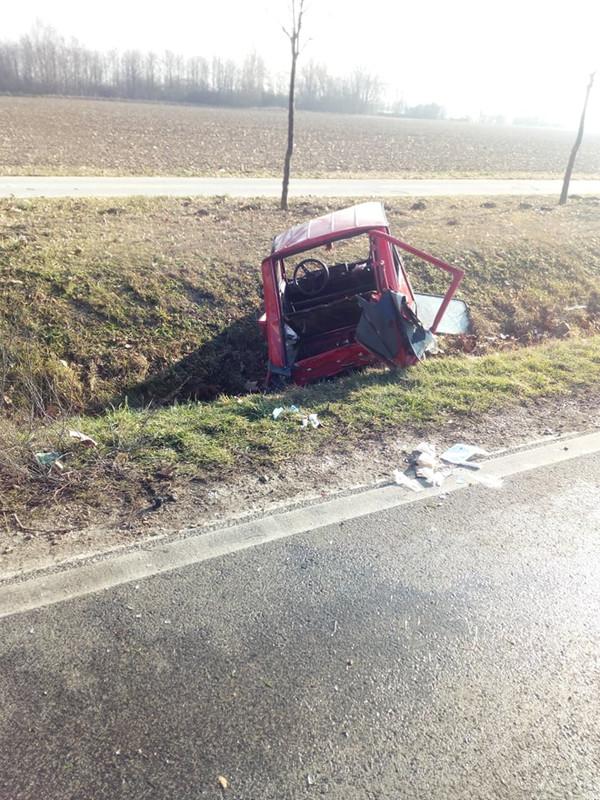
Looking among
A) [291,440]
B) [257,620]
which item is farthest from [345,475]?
[257,620]

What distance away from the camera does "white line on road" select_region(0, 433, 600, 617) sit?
10.6ft

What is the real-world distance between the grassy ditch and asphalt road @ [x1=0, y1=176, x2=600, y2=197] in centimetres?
318

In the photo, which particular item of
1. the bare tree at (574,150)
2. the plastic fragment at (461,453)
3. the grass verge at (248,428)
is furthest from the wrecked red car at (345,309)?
the bare tree at (574,150)

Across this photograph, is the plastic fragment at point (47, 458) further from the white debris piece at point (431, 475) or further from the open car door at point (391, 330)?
the open car door at point (391, 330)

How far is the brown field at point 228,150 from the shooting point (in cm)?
2420

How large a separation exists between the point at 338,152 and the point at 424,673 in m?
34.6

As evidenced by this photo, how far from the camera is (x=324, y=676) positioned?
9.23 ft

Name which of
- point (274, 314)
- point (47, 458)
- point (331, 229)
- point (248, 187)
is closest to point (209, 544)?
point (47, 458)

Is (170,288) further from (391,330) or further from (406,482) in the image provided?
(406,482)

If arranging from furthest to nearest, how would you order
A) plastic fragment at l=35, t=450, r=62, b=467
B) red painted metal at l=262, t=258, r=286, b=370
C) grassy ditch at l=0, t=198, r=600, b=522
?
red painted metal at l=262, t=258, r=286, b=370
grassy ditch at l=0, t=198, r=600, b=522
plastic fragment at l=35, t=450, r=62, b=467

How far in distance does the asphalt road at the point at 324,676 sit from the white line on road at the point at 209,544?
0.09 meters

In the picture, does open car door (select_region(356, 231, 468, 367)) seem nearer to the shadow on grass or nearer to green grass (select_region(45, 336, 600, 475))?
green grass (select_region(45, 336, 600, 475))

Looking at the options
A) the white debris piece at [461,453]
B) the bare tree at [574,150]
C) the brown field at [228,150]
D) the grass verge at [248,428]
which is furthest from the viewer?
the brown field at [228,150]

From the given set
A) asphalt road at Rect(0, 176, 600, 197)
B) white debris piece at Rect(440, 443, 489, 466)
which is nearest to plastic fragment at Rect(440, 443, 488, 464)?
white debris piece at Rect(440, 443, 489, 466)
